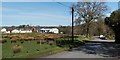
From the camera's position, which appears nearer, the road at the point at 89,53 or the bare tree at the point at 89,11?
the road at the point at 89,53

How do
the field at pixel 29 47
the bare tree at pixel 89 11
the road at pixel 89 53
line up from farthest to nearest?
1. the bare tree at pixel 89 11
2. the road at pixel 89 53
3. the field at pixel 29 47

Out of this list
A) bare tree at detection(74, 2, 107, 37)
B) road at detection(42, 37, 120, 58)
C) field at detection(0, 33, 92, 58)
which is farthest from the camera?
bare tree at detection(74, 2, 107, 37)

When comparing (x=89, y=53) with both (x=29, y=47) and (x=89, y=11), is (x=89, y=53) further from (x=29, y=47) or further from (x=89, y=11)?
(x=89, y=11)

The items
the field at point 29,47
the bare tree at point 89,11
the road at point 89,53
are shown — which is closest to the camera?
the field at point 29,47

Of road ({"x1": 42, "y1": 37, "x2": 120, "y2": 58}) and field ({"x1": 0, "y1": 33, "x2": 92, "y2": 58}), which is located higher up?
field ({"x1": 0, "y1": 33, "x2": 92, "y2": 58})

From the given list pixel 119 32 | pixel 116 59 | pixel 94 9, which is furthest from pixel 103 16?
pixel 116 59

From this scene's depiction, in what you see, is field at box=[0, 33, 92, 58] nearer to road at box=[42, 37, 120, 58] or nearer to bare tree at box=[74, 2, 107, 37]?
road at box=[42, 37, 120, 58]

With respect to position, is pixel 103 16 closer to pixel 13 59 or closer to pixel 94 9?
pixel 94 9

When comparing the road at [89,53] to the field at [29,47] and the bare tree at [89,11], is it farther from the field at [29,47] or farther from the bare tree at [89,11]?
the bare tree at [89,11]

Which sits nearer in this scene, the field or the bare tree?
the field

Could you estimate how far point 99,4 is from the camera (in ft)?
266

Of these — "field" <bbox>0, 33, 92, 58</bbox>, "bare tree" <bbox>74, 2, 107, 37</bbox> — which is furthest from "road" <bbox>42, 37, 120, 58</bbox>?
"bare tree" <bbox>74, 2, 107, 37</bbox>

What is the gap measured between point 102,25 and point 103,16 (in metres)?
4.74

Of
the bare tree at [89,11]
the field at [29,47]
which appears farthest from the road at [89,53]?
the bare tree at [89,11]
